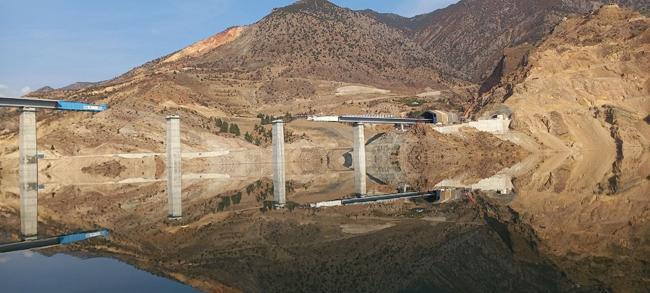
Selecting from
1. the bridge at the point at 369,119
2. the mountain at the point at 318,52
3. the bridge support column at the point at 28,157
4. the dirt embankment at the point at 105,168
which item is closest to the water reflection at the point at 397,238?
the bridge support column at the point at 28,157

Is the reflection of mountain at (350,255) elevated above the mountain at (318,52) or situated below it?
below

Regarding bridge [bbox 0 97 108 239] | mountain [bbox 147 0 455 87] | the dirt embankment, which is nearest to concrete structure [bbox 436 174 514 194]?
bridge [bbox 0 97 108 239]

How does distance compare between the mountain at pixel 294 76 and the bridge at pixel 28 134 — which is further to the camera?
the mountain at pixel 294 76

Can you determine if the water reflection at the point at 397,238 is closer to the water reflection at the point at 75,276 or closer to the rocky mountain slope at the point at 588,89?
the water reflection at the point at 75,276

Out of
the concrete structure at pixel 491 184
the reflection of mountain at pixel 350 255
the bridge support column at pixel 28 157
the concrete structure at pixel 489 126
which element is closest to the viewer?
the reflection of mountain at pixel 350 255

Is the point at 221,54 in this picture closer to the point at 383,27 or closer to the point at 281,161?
the point at 383,27
